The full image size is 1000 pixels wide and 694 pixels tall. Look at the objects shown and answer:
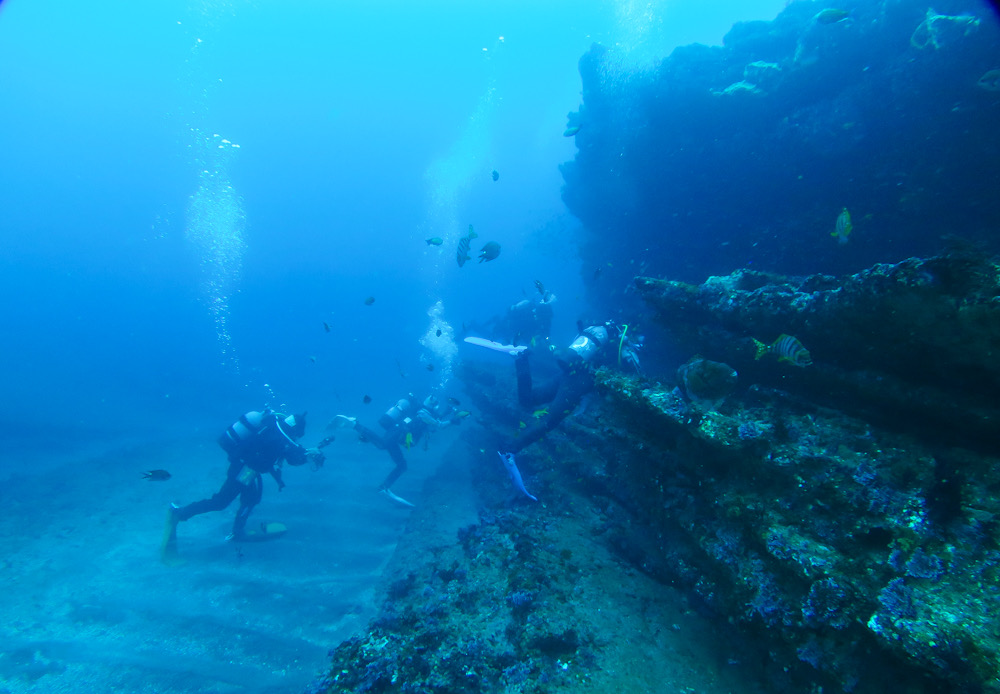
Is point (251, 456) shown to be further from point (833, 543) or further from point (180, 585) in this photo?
point (833, 543)

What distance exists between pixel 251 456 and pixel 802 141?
16775 mm

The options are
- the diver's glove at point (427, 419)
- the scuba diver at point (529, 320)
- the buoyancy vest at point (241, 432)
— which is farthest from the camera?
the scuba diver at point (529, 320)

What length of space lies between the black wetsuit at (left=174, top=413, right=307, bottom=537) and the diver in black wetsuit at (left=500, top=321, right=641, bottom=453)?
5.48 m

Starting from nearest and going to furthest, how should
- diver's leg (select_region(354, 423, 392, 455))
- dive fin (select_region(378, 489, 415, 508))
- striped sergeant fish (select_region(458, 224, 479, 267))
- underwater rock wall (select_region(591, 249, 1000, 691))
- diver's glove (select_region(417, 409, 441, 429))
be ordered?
1. underwater rock wall (select_region(591, 249, 1000, 691))
2. striped sergeant fish (select_region(458, 224, 479, 267))
3. diver's leg (select_region(354, 423, 392, 455))
4. dive fin (select_region(378, 489, 415, 508))
5. diver's glove (select_region(417, 409, 441, 429))

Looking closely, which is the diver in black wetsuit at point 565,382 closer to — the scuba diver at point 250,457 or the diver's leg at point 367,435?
the scuba diver at point 250,457

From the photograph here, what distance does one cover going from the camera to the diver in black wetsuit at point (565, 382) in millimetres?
8742

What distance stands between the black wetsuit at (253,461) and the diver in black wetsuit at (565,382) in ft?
18.0

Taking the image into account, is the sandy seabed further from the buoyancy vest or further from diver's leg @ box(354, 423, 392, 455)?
the buoyancy vest

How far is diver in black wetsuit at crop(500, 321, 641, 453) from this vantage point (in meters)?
8.74

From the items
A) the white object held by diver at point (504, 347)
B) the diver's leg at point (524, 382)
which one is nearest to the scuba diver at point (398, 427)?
the white object held by diver at point (504, 347)

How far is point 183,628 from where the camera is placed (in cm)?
809

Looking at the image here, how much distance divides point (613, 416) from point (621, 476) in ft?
2.87

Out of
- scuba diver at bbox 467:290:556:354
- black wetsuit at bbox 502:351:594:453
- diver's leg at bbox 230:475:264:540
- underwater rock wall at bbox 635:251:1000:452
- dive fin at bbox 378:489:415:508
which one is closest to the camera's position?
underwater rock wall at bbox 635:251:1000:452

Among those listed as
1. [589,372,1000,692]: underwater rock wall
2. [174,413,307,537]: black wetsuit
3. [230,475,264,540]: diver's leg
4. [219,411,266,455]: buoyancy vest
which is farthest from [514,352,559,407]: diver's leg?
[230,475,264,540]: diver's leg
